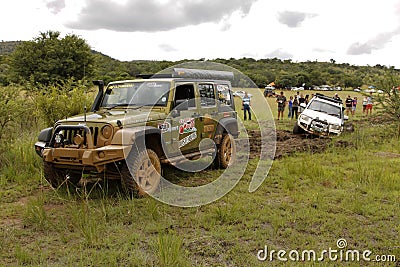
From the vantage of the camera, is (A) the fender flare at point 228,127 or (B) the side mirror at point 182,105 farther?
(A) the fender flare at point 228,127

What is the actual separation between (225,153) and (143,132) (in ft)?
9.52

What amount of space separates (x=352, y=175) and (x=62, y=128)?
5.72 meters

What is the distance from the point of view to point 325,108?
14922 millimetres

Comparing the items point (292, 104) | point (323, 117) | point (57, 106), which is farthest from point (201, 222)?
point (292, 104)

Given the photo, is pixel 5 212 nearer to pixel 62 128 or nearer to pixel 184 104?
pixel 62 128

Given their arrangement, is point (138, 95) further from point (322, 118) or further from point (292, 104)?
point (292, 104)

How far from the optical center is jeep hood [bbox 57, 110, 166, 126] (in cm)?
615

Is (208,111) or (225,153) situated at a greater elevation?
(208,111)

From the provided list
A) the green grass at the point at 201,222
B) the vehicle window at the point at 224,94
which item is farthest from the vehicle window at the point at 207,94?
the green grass at the point at 201,222

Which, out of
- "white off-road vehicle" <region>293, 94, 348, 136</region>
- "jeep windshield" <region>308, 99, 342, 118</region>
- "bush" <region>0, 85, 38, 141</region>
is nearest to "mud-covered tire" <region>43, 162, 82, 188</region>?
"bush" <region>0, 85, 38, 141</region>

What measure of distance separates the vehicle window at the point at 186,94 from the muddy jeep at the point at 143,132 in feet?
0.06

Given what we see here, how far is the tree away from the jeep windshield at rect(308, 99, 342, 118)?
17.0 metres

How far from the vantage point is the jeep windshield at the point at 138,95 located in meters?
7.00

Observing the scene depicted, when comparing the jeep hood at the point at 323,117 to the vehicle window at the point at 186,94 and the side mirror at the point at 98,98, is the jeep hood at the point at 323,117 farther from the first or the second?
the side mirror at the point at 98,98
